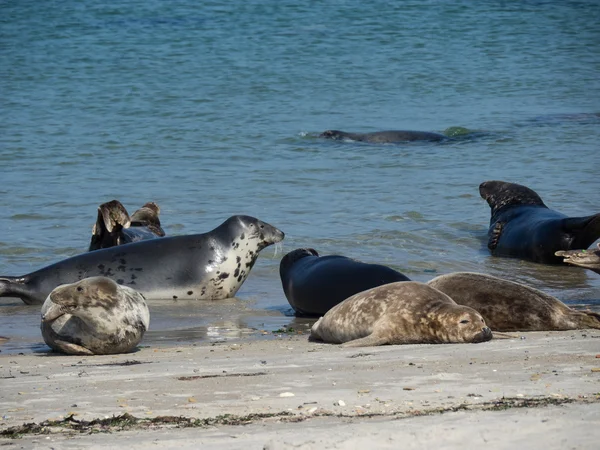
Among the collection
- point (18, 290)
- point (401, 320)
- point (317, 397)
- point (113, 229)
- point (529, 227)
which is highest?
point (317, 397)

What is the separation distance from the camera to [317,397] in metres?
3.72

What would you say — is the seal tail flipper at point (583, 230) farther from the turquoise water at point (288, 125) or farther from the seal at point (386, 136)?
the seal at point (386, 136)

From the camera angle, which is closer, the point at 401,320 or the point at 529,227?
A: the point at 401,320

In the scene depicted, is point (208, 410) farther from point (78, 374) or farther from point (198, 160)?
point (198, 160)

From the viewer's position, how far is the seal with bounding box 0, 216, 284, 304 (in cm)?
720

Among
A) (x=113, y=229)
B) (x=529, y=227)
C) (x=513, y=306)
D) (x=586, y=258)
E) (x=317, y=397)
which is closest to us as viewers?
(x=317, y=397)

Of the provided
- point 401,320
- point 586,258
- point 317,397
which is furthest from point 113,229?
A: point 317,397

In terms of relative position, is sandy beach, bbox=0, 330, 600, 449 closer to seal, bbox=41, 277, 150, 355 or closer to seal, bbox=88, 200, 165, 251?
seal, bbox=41, 277, 150, 355

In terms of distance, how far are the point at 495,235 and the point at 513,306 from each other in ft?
13.2

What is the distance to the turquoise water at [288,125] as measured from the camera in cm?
904

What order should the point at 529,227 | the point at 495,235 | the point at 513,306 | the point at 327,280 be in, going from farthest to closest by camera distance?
the point at 495,235 < the point at 529,227 < the point at 327,280 < the point at 513,306

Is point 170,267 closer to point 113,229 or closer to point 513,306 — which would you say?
point 113,229

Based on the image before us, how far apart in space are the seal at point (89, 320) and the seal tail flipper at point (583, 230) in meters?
4.43

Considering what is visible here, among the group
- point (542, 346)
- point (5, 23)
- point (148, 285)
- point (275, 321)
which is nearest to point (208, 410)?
point (542, 346)
